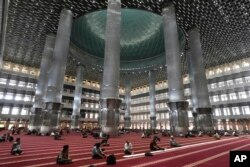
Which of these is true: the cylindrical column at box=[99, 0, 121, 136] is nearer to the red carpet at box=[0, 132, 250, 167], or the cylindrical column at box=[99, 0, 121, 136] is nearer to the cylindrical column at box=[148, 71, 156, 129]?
the red carpet at box=[0, 132, 250, 167]

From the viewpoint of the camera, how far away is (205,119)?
22.4 m

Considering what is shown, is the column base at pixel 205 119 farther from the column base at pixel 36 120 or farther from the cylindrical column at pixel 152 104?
the column base at pixel 36 120

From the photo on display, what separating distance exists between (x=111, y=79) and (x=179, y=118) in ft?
25.3

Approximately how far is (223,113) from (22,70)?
43.8 meters

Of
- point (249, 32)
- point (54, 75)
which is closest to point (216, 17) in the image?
point (249, 32)

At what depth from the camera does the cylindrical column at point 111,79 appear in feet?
50.3

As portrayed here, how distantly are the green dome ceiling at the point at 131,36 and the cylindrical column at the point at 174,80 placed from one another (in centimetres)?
905

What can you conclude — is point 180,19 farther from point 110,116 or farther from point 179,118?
point 110,116

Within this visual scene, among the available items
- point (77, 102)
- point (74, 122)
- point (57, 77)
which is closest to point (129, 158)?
point (57, 77)

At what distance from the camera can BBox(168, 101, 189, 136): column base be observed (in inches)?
691

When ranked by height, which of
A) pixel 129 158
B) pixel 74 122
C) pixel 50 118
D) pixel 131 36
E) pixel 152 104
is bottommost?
pixel 129 158

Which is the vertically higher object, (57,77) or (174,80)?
(57,77)

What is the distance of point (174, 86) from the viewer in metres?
19.1

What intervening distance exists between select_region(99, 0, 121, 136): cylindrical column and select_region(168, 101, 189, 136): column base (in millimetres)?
5981
